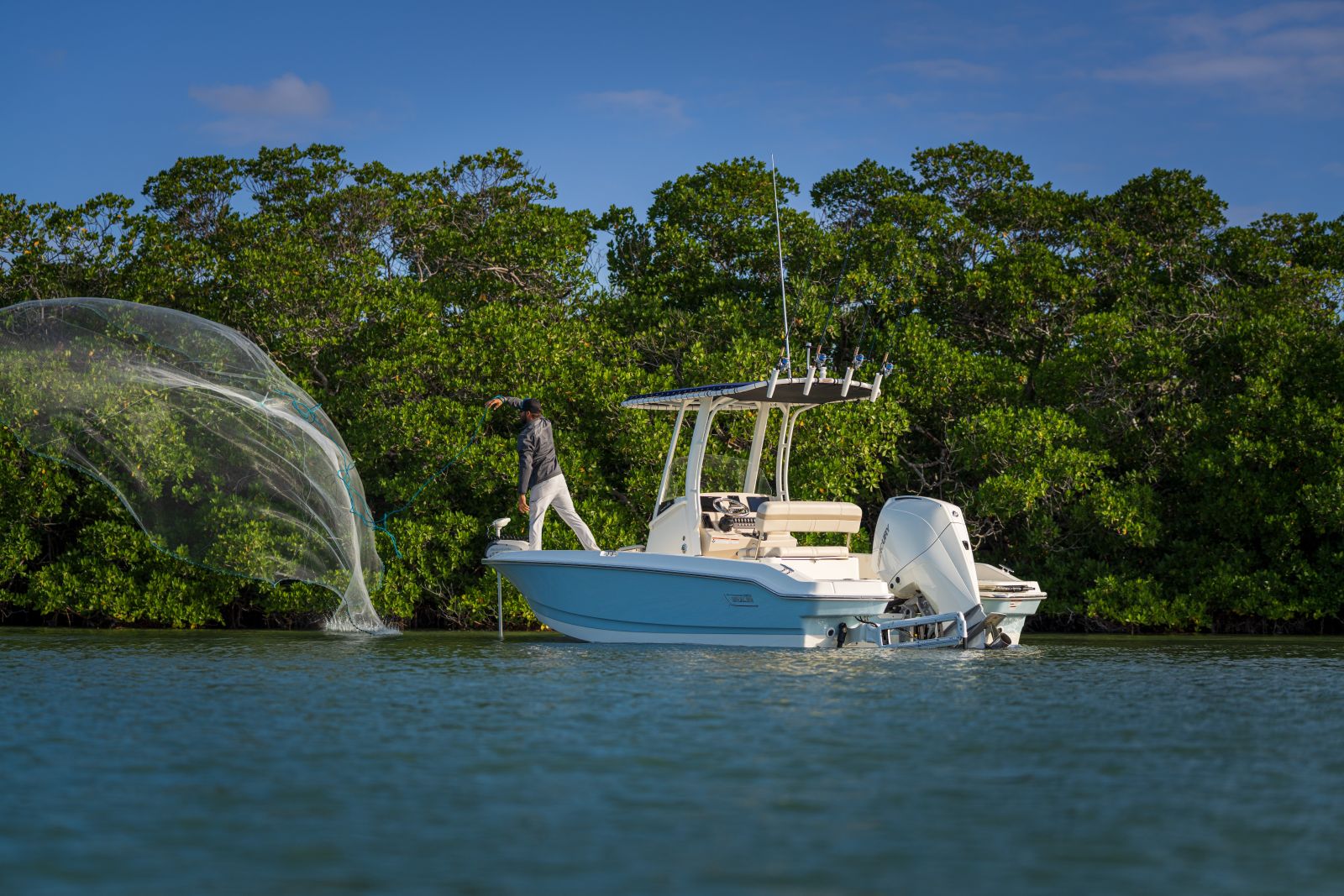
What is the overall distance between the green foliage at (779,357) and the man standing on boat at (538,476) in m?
5.50

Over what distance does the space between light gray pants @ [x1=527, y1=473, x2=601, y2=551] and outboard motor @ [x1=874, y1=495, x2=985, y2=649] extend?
Result: 3315mm

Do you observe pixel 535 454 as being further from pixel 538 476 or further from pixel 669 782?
pixel 669 782

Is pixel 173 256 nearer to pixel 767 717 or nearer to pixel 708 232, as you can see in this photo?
pixel 708 232

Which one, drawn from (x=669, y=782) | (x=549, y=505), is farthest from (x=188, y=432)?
(x=669, y=782)

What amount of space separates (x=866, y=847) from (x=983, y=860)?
0.44 meters

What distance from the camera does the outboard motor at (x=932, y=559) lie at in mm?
14391

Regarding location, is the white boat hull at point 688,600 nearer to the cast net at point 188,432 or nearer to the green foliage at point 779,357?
the cast net at point 188,432

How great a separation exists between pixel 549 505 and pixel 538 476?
0.42 meters

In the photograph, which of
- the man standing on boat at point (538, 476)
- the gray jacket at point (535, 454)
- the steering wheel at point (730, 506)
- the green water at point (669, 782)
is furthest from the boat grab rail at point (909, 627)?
the gray jacket at point (535, 454)

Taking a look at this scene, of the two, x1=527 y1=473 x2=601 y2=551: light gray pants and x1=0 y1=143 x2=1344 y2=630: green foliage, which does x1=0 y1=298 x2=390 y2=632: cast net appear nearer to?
x1=527 y1=473 x2=601 y2=551: light gray pants

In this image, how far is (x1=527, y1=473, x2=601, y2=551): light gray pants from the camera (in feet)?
53.3

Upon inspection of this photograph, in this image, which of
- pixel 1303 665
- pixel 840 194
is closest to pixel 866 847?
pixel 1303 665

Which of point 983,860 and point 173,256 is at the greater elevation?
point 173,256

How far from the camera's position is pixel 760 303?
2630 cm
